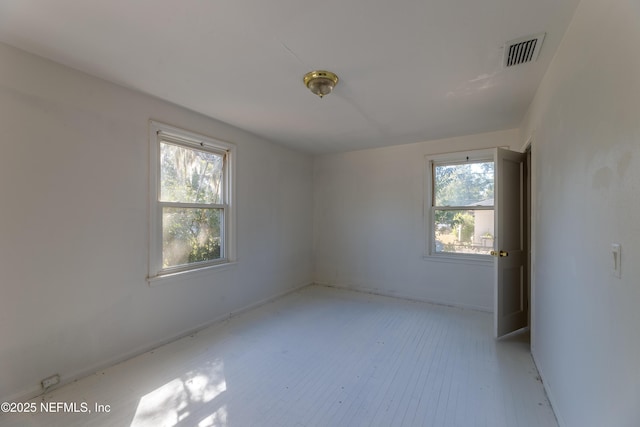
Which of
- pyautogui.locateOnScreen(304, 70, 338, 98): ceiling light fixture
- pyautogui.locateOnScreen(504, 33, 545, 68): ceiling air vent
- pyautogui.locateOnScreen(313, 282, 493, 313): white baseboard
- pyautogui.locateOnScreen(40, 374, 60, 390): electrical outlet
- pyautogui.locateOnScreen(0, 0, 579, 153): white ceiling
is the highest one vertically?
pyautogui.locateOnScreen(0, 0, 579, 153): white ceiling

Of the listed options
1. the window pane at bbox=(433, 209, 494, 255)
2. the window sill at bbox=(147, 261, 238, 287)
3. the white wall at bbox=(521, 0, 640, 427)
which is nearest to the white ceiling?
the white wall at bbox=(521, 0, 640, 427)

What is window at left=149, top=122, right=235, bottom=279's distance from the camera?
272 centimetres

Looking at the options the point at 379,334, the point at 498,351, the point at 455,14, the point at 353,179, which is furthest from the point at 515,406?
the point at 353,179

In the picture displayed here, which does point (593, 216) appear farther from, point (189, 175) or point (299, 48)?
point (189, 175)

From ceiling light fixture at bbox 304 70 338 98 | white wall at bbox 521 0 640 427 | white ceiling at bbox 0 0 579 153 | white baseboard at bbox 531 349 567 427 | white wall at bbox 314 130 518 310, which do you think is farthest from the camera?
white wall at bbox 314 130 518 310

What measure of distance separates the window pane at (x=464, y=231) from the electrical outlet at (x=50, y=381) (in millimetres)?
4348

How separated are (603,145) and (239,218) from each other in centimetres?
339

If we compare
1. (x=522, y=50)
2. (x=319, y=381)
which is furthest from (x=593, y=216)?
(x=319, y=381)

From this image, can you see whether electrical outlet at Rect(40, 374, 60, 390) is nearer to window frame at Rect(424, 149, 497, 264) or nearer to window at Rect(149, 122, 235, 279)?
window at Rect(149, 122, 235, 279)

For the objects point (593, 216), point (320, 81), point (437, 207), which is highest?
point (320, 81)

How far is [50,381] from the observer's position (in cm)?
201

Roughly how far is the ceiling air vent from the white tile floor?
2.45m

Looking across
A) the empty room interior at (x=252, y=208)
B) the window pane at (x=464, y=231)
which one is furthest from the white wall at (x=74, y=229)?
the window pane at (x=464, y=231)

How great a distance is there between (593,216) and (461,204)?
275 centimetres
